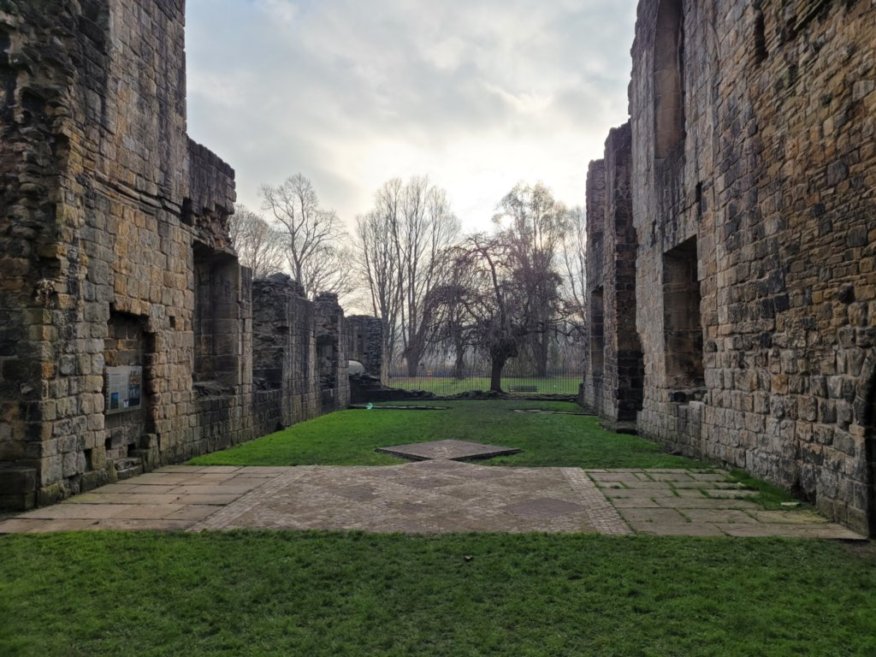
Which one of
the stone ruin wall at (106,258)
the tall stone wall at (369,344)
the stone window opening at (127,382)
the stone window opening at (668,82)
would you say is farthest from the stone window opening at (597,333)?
the stone window opening at (127,382)

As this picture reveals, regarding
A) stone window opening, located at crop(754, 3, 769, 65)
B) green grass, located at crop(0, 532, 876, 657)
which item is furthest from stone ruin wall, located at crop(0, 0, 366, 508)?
stone window opening, located at crop(754, 3, 769, 65)

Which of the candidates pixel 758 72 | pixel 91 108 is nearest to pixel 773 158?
pixel 758 72

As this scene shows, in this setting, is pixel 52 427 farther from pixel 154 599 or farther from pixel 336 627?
pixel 336 627

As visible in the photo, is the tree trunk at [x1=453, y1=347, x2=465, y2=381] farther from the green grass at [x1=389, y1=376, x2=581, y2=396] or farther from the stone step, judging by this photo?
the stone step

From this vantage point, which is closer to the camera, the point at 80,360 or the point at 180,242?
the point at 80,360

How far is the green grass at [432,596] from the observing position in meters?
3.00

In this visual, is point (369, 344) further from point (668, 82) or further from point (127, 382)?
point (127, 382)

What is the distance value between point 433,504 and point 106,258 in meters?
4.94

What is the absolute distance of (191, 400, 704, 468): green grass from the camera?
27.7 feet

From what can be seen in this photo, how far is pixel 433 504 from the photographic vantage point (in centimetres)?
587

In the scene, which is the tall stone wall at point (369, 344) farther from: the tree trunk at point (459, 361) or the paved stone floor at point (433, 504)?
the paved stone floor at point (433, 504)

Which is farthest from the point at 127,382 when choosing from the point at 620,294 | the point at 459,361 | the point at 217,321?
the point at 459,361

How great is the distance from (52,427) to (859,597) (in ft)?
22.5

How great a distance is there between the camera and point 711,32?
8406mm
